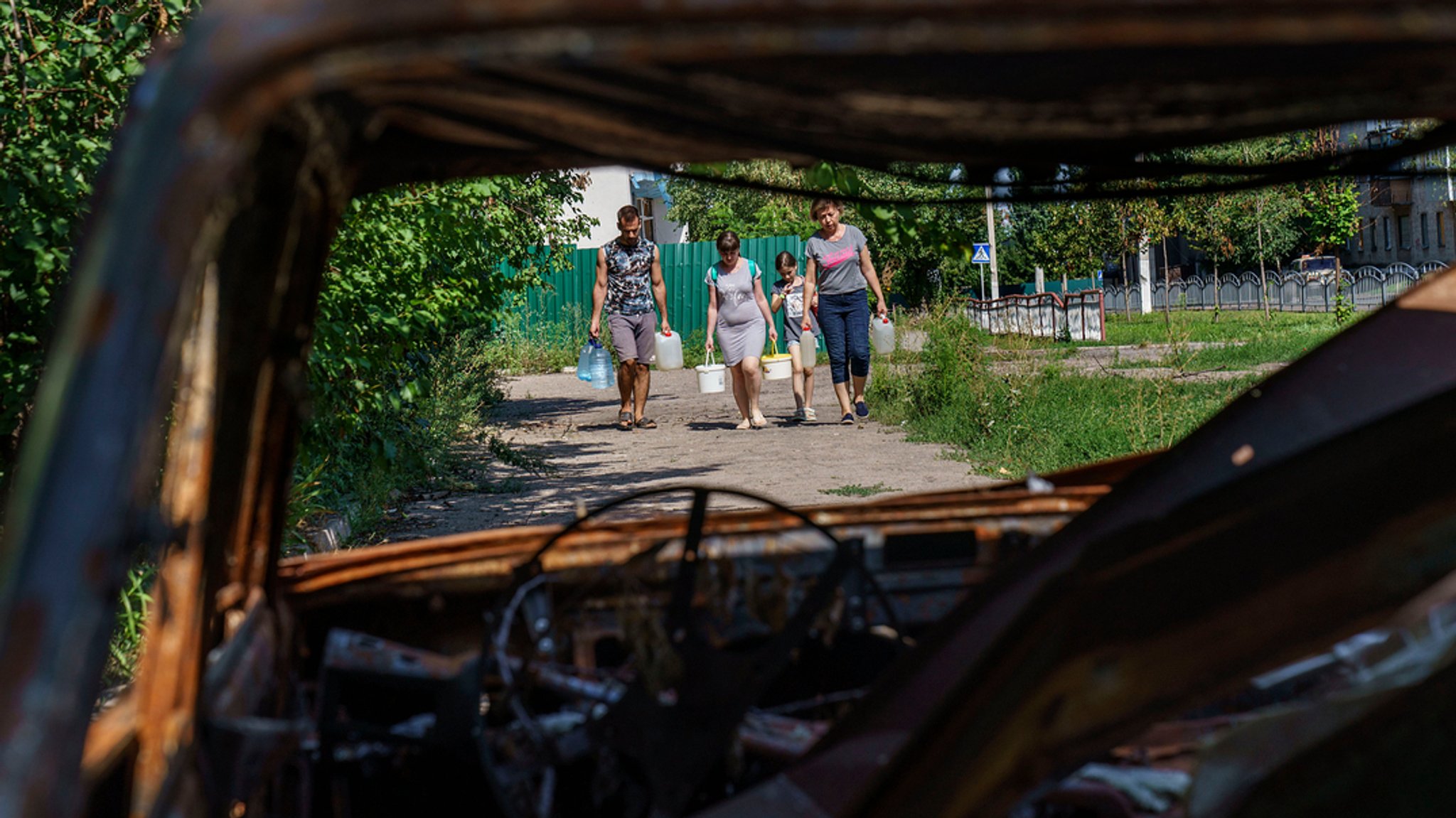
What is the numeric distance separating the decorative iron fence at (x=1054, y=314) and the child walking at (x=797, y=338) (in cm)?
1211

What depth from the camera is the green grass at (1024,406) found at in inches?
311

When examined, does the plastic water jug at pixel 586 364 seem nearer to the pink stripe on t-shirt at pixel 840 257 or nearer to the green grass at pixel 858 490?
the pink stripe on t-shirt at pixel 840 257

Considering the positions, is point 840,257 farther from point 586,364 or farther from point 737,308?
point 586,364

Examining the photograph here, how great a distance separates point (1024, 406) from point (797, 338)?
2361 mm

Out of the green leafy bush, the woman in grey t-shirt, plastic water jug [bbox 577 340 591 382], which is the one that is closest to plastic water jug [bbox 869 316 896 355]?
the woman in grey t-shirt

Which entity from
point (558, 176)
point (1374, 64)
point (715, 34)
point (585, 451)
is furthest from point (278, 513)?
point (558, 176)

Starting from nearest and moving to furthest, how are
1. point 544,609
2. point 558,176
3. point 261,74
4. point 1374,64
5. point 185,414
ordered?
point 261,74 → point 1374,64 → point 185,414 → point 544,609 → point 558,176

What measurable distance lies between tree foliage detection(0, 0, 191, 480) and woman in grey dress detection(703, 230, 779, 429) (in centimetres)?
677

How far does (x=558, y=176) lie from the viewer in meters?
10.8

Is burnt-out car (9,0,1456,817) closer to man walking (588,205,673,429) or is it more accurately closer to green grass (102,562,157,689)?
green grass (102,562,157,689)

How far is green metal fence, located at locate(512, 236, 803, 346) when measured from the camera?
27.4m

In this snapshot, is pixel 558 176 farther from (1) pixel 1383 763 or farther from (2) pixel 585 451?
(1) pixel 1383 763

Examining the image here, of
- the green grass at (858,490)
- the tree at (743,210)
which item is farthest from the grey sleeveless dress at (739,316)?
the tree at (743,210)

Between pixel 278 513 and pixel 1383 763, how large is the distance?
1.56m
